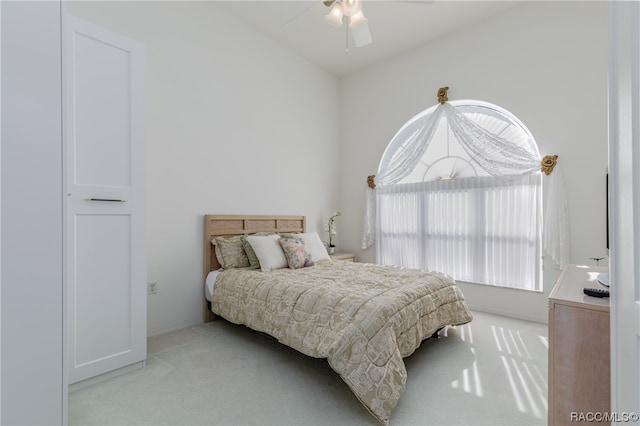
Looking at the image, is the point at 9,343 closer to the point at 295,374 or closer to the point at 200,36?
the point at 295,374

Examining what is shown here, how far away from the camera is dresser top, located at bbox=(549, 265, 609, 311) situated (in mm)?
1326

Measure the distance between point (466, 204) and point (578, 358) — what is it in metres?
2.59

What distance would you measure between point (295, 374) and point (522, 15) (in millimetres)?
4182

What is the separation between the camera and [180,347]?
2.54 meters

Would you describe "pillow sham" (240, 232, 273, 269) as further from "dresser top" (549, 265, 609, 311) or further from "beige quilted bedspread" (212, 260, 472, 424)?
"dresser top" (549, 265, 609, 311)

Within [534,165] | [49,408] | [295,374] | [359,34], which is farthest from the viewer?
[534,165]

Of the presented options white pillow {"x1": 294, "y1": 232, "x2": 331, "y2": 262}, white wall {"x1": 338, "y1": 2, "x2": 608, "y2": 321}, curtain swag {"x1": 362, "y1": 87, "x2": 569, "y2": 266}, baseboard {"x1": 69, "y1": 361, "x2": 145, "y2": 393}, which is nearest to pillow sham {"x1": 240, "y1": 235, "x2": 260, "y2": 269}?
white pillow {"x1": 294, "y1": 232, "x2": 331, "y2": 262}

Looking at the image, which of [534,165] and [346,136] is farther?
[346,136]

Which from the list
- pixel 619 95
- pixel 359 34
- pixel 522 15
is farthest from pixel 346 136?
pixel 619 95

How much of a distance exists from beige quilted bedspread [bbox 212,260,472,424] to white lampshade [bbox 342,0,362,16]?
2222 millimetres

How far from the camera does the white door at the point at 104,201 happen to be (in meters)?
1.91

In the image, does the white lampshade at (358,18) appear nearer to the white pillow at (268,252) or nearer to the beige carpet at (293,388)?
the white pillow at (268,252)

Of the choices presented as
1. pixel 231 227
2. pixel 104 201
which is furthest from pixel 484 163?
pixel 104 201

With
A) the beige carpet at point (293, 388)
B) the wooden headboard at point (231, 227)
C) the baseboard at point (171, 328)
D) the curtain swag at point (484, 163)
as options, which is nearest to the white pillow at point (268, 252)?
the wooden headboard at point (231, 227)
